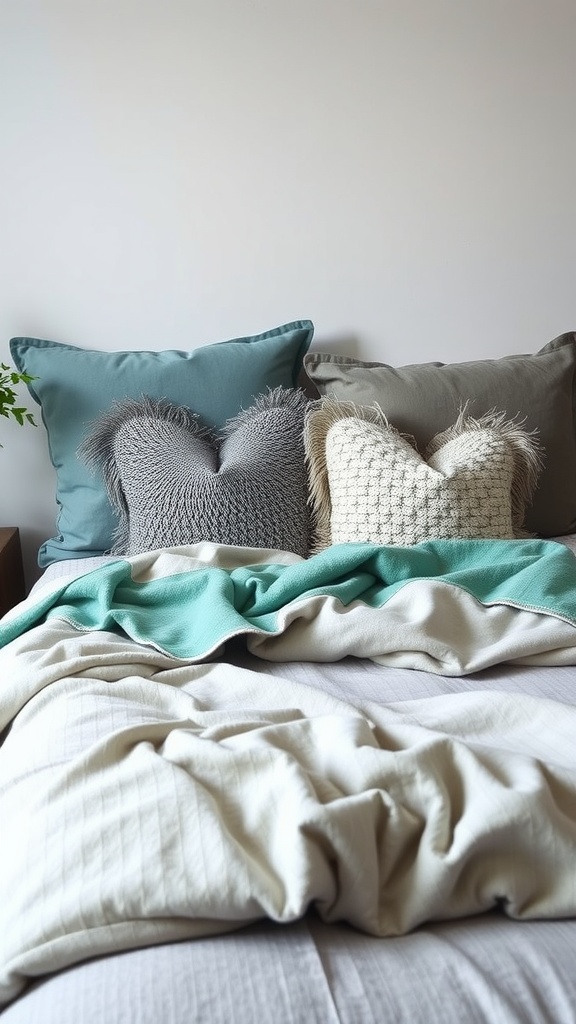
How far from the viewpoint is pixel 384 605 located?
157 cm

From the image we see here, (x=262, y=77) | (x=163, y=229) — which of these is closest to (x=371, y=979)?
(x=163, y=229)

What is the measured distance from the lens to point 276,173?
247 centimetres

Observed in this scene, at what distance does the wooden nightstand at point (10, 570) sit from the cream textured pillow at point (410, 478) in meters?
0.78

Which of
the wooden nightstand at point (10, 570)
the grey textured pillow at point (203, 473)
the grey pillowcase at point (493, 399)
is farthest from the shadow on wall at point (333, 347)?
the wooden nightstand at point (10, 570)

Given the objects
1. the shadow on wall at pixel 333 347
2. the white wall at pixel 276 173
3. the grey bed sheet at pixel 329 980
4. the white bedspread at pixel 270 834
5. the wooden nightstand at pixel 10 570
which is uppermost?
the white wall at pixel 276 173

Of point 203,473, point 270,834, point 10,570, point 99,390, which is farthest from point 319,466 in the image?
point 270,834

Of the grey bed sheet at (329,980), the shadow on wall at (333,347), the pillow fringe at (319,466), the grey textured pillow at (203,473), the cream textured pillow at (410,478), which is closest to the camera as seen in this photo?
the grey bed sheet at (329,980)

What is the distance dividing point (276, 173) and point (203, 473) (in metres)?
0.92

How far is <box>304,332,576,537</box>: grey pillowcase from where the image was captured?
2.22 metres

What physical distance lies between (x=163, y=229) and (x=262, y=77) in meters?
0.45

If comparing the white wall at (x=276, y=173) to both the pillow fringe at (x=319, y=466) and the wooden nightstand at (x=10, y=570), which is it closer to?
the wooden nightstand at (x=10, y=570)

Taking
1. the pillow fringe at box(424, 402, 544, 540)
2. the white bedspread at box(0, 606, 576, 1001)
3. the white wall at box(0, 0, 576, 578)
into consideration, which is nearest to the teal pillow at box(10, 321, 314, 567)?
the white wall at box(0, 0, 576, 578)

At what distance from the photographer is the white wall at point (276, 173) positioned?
2.37 m

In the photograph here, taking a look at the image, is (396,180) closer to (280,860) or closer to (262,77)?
(262,77)
